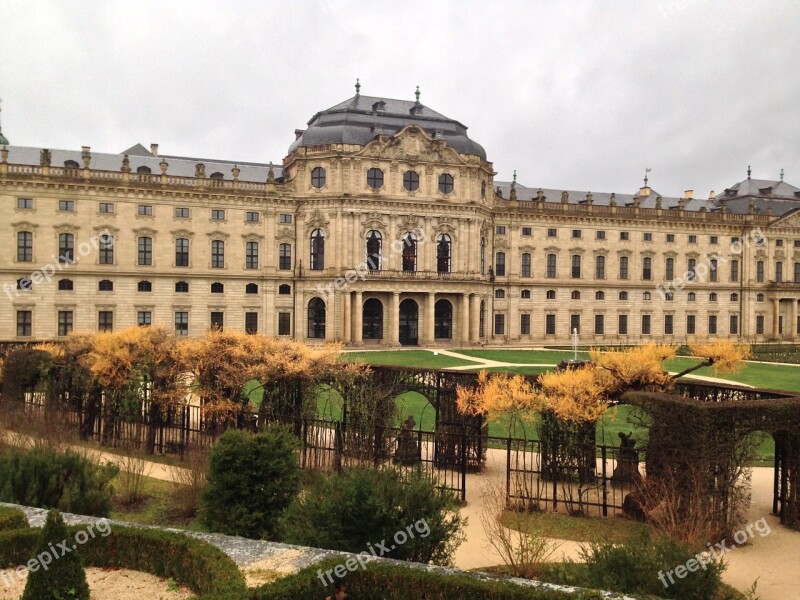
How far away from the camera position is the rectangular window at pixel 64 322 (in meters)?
48.6

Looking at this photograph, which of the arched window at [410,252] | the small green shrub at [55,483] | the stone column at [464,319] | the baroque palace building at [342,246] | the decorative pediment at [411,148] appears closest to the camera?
the small green shrub at [55,483]

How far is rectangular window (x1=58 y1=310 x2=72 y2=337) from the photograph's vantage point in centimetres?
4856

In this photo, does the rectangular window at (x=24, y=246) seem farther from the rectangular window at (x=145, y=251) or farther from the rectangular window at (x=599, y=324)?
the rectangular window at (x=599, y=324)

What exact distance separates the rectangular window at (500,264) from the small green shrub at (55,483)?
49153mm

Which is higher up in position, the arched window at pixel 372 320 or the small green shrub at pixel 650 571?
the arched window at pixel 372 320

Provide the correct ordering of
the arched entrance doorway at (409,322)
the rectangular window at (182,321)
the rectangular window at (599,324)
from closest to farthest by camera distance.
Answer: the rectangular window at (182,321) < the arched entrance doorway at (409,322) < the rectangular window at (599,324)

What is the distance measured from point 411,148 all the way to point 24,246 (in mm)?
31900

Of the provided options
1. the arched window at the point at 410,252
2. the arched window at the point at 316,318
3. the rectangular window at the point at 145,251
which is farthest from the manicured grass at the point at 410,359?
the rectangular window at the point at 145,251

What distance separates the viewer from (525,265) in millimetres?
60688

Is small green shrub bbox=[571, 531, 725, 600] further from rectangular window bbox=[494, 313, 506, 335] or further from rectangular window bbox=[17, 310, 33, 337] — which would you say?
rectangular window bbox=[494, 313, 506, 335]

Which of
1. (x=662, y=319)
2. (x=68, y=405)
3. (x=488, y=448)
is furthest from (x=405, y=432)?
(x=662, y=319)

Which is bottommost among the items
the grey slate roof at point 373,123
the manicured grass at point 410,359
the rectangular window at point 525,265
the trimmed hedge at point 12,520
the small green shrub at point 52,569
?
the manicured grass at point 410,359

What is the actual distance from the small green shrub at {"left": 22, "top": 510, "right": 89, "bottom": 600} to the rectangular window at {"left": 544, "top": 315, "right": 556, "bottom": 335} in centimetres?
5635

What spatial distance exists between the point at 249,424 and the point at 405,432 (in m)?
6.02
